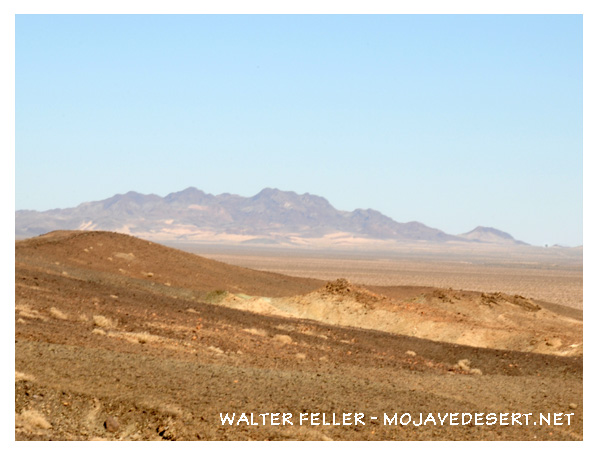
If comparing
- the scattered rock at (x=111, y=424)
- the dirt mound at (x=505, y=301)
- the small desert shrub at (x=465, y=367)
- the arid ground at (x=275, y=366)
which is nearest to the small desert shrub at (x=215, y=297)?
the arid ground at (x=275, y=366)

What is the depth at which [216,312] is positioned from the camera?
26812 millimetres

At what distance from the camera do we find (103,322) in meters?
21.0

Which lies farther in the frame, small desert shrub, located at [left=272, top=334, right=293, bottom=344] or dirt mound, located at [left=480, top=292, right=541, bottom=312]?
dirt mound, located at [left=480, top=292, right=541, bottom=312]

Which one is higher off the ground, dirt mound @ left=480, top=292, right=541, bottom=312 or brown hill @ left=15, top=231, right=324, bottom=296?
brown hill @ left=15, top=231, right=324, bottom=296

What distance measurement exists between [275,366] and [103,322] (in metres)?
6.03

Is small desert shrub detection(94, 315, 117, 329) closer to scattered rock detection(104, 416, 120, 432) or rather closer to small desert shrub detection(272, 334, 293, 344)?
small desert shrub detection(272, 334, 293, 344)


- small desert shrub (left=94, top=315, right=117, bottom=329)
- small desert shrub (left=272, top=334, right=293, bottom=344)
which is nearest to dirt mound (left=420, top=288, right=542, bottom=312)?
small desert shrub (left=272, top=334, right=293, bottom=344)

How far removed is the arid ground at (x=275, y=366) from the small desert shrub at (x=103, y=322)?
3 cm

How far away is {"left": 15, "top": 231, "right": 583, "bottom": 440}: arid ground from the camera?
480 inches

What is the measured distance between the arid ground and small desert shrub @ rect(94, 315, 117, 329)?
34 millimetres

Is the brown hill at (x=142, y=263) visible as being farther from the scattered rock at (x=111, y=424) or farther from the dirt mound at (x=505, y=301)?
the scattered rock at (x=111, y=424)

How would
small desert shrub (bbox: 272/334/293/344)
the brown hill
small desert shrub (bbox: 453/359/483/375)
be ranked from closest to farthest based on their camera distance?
small desert shrub (bbox: 453/359/483/375), small desert shrub (bbox: 272/334/293/344), the brown hill

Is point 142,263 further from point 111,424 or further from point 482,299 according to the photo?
point 111,424

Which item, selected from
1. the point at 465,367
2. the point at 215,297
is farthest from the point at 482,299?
the point at 465,367
